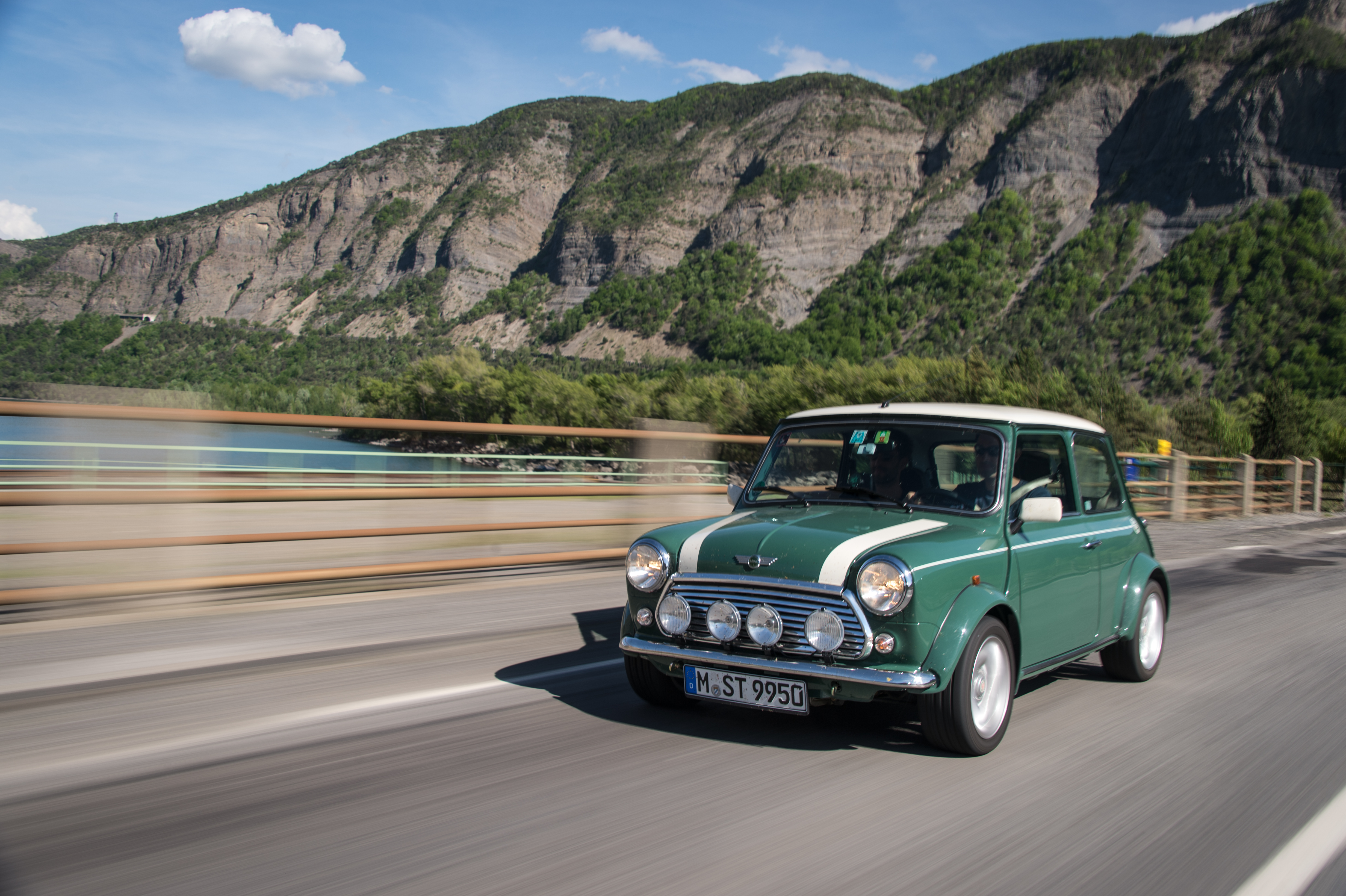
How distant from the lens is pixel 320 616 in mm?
7242

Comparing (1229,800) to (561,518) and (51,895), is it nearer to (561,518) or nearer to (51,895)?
(51,895)

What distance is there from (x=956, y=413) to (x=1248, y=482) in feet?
73.3

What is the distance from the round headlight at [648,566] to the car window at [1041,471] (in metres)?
1.72

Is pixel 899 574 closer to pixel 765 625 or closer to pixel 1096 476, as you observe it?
pixel 765 625

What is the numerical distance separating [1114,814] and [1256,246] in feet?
445

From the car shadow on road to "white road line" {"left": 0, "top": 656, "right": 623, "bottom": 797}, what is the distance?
89 mm

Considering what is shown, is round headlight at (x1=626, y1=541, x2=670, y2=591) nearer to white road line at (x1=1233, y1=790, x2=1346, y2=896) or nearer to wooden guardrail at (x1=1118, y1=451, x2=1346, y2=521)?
white road line at (x1=1233, y1=790, x2=1346, y2=896)

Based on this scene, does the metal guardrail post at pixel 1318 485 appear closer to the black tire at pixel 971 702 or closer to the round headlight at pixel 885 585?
the black tire at pixel 971 702

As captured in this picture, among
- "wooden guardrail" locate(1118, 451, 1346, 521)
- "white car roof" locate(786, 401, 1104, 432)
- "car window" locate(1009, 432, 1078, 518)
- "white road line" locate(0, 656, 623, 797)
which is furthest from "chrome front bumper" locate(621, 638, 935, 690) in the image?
"wooden guardrail" locate(1118, 451, 1346, 521)

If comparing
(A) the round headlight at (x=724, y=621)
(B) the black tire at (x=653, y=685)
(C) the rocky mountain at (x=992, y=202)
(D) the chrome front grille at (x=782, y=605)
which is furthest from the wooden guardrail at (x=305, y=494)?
(C) the rocky mountain at (x=992, y=202)

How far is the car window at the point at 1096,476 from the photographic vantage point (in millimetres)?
5613

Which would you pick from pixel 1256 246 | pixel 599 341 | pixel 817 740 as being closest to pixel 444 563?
pixel 817 740

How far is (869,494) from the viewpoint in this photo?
5094 mm

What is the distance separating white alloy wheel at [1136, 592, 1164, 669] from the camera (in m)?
6.09
